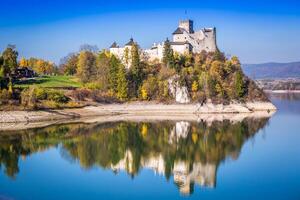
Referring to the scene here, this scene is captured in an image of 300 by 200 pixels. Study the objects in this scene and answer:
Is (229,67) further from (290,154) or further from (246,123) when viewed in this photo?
(290,154)

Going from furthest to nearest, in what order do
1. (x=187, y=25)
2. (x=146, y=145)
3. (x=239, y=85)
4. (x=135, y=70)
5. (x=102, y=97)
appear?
1. (x=187, y=25)
2. (x=135, y=70)
3. (x=239, y=85)
4. (x=102, y=97)
5. (x=146, y=145)

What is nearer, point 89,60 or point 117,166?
point 117,166

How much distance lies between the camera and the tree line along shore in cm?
6165

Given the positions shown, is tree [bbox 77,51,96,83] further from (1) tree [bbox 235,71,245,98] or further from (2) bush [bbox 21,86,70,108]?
(1) tree [bbox 235,71,245,98]

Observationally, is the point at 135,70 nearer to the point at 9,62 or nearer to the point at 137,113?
the point at 137,113

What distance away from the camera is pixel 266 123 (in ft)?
161

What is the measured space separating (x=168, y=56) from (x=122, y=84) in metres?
7.73

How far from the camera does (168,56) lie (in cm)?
6606

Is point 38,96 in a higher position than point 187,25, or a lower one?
lower

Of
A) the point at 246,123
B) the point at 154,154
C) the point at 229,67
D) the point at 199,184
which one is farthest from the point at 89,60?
the point at 199,184

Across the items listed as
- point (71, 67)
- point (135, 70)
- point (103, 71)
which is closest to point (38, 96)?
point (103, 71)

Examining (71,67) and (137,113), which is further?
(71,67)

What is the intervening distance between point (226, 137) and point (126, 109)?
23975 mm

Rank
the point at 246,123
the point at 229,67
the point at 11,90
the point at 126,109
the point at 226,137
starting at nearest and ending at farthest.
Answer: the point at 226,137 < the point at 246,123 < the point at 11,90 < the point at 126,109 < the point at 229,67
